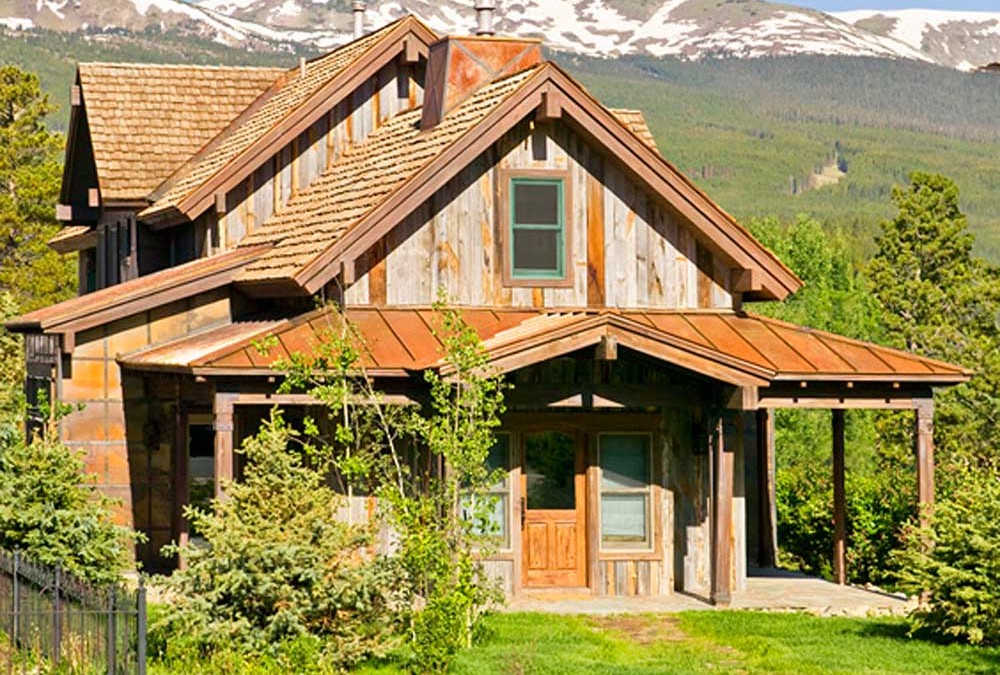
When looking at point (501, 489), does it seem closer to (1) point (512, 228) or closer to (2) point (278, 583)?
(1) point (512, 228)

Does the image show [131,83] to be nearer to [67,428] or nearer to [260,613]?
[67,428]

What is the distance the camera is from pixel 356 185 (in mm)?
27719

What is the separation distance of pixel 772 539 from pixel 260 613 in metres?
13.1

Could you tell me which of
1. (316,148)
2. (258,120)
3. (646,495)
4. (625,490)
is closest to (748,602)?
(646,495)

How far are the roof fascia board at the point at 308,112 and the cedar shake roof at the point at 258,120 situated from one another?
3.9 inches

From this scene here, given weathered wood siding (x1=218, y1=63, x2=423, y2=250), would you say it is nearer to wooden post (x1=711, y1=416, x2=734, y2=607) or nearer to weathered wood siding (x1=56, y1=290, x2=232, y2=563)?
weathered wood siding (x1=56, y1=290, x2=232, y2=563)

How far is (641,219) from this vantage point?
1038 inches

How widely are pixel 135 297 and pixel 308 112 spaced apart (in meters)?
5.22

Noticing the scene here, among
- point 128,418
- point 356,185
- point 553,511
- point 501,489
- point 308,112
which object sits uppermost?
point 308,112

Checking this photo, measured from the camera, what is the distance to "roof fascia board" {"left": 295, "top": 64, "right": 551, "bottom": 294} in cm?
2472

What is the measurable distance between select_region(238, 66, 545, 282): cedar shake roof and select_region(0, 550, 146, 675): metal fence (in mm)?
6904

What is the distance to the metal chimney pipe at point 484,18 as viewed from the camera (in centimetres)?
3056

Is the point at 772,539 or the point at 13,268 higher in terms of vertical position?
the point at 13,268

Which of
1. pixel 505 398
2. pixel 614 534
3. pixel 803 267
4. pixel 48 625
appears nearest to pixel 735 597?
pixel 614 534
